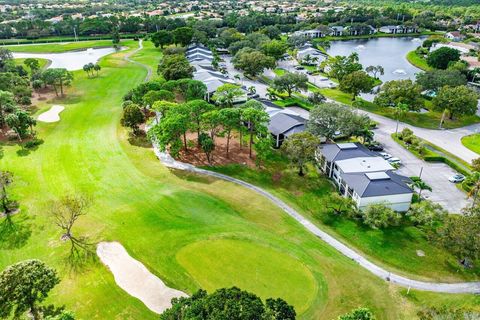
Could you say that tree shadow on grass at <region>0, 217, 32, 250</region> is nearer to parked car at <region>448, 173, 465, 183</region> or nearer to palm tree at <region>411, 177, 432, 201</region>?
palm tree at <region>411, 177, 432, 201</region>

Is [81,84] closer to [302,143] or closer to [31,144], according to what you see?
[31,144]

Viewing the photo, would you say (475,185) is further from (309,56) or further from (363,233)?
(309,56)

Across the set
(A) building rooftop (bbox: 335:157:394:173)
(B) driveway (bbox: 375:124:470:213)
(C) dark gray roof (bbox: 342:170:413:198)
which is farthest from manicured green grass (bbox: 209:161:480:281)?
(B) driveway (bbox: 375:124:470:213)

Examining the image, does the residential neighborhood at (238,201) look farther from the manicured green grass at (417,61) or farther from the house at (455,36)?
the house at (455,36)

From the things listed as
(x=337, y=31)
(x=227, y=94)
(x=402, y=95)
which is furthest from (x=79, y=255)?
(x=337, y=31)

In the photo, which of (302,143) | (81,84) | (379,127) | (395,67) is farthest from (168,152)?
(395,67)

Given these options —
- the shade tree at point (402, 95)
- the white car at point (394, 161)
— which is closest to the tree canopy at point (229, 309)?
the white car at point (394, 161)
